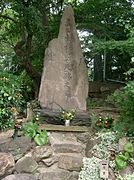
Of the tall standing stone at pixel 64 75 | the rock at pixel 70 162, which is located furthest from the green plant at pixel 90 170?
the tall standing stone at pixel 64 75

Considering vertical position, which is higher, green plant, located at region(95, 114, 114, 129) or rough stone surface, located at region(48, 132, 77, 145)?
green plant, located at region(95, 114, 114, 129)

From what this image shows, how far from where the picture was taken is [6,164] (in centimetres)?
372

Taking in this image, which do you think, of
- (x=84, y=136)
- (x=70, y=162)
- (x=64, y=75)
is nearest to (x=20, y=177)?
(x=70, y=162)

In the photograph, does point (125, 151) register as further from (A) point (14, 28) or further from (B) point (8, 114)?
(A) point (14, 28)

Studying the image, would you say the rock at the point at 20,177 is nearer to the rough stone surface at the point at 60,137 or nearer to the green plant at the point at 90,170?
the green plant at the point at 90,170

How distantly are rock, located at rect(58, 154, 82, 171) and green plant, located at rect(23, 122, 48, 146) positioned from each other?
0.41 meters

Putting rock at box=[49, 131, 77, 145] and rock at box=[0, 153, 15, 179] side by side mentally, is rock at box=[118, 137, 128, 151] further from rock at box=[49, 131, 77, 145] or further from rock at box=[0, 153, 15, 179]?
rock at box=[0, 153, 15, 179]

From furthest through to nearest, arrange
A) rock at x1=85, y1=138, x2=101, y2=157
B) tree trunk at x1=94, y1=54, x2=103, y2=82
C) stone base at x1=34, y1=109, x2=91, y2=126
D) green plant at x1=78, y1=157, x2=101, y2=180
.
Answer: tree trunk at x1=94, y1=54, x2=103, y2=82 < stone base at x1=34, y1=109, x2=91, y2=126 < rock at x1=85, y1=138, x2=101, y2=157 < green plant at x1=78, y1=157, x2=101, y2=180

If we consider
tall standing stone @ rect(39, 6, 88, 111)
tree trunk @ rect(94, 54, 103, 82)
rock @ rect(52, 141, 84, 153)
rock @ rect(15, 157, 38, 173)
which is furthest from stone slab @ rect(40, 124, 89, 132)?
tree trunk @ rect(94, 54, 103, 82)

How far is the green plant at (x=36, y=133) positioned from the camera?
4.23 meters

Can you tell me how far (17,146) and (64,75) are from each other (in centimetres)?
184

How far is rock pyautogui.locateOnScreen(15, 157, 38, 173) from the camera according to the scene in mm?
3826

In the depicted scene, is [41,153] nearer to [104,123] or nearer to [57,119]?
[57,119]

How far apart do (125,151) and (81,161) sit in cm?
69
